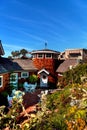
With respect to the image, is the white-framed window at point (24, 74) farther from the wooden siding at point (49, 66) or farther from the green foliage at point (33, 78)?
the wooden siding at point (49, 66)

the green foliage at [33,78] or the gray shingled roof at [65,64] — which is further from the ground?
the gray shingled roof at [65,64]

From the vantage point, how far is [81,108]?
1309 cm

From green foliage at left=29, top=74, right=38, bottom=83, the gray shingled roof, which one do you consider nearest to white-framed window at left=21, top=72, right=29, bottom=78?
green foliage at left=29, top=74, right=38, bottom=83

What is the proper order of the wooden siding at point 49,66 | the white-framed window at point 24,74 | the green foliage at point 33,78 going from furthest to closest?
the wooden siding at point 49,66 < the green foliage at point 33,78 < the white-framed window at point 24,74

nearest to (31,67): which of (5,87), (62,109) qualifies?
(5,87)

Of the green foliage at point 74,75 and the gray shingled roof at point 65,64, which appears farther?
the gray shingled roof at point 65,64

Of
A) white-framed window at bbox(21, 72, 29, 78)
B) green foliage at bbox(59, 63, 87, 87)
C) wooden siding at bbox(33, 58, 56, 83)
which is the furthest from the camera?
wooden siding at bbox(33, 58, 56, 83)

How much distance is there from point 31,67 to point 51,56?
13.3ft

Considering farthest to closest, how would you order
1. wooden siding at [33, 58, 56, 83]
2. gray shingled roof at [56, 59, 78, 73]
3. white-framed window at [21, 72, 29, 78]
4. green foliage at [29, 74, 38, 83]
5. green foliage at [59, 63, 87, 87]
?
wooden siding at [33, 58, 56, 83] < gray shingled roof at [56, 59, 78, 73] < green foliage at [29, 74, 38, 83] < white-framed window at [21, 72, 29, 78] < green foliage at [59, 63, 87, 87]

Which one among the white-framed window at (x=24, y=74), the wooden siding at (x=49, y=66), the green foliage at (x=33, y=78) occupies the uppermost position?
the wooden siding at (x=49, y=66)

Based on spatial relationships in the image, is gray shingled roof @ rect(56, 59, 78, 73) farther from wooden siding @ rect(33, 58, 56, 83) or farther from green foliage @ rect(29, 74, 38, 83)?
green foliage @ rect(29, 74, 38, 83)

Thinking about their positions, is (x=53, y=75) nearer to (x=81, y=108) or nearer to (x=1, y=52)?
(x=1, y=52)

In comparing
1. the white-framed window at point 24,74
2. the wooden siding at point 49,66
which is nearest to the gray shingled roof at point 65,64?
the wooden siding at point 49,66

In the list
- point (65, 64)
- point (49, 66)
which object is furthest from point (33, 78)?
point (65, 64)
